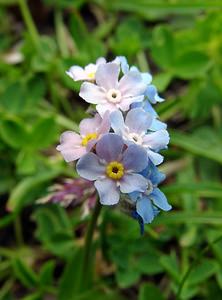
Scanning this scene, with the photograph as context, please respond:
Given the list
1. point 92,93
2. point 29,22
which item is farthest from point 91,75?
point 29,22

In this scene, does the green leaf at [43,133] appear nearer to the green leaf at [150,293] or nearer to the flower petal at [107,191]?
the green leaf at [150,293]

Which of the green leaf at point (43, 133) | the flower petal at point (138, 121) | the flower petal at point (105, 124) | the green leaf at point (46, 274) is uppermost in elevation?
the flower petal at point (105, 124)

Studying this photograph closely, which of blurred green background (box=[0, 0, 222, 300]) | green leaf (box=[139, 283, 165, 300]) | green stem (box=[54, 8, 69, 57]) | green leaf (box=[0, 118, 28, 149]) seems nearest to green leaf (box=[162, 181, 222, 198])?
blurred green background (box=[0, 0, 222, 300])

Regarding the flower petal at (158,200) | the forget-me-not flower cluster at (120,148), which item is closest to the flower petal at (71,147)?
the forget-me-not flower cluster at (120,148)

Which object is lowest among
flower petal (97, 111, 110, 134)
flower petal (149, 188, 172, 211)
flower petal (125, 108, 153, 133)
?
flower petal (149, 188, 172, 211)

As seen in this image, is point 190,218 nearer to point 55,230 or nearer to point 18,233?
point 55,230

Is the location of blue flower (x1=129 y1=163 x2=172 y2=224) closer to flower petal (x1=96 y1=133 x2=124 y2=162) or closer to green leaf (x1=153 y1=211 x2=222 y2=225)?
flower petal (x1=96 y1=133 x2=124 y2=162)
